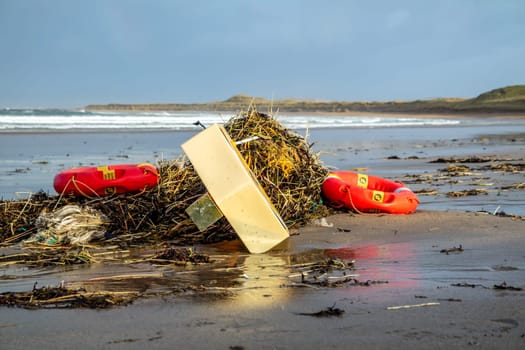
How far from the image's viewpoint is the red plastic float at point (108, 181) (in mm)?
6387

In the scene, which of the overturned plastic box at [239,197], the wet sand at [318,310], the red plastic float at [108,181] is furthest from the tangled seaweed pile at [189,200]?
the wet sand at [318,310]

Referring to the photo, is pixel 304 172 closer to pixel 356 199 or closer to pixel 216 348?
pixel 356 199

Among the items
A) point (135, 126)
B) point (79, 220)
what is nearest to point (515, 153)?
point (79, 220)

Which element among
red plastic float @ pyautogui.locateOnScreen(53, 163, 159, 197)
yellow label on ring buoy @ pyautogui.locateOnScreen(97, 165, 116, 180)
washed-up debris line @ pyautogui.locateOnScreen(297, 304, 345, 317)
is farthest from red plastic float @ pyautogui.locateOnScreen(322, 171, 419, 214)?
washed-up debris line @ pyautogui.locateOnScreen(297, 304, 345, 317)

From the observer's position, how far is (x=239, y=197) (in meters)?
5.15

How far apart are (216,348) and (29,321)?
110 cm

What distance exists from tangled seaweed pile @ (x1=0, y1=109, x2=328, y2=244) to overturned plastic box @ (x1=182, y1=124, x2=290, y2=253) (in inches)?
25.8

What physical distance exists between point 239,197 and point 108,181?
71.2 inches

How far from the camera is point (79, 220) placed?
5.95 meters

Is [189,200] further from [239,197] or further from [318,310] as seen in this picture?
[318,310]

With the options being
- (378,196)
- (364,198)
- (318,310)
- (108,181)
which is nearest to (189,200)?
(108,181)

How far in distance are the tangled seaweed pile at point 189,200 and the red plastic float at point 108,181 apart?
73 millimetres

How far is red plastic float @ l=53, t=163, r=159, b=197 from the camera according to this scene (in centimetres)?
639

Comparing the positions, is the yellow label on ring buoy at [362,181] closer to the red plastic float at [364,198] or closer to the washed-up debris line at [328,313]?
the red plastic float at [364,198]
